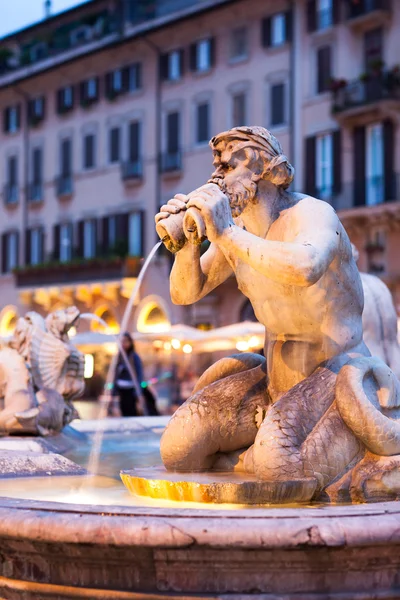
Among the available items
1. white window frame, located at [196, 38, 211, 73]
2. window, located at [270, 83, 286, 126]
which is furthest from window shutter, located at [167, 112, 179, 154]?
window, located at [270, 83, 286, 126]

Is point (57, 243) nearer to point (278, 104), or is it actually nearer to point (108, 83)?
point (108, 83)

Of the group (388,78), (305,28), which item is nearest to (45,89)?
(305,28)

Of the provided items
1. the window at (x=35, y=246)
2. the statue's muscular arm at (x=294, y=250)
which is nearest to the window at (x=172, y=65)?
the window at (x=35, y=246)

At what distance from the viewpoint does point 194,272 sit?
4055mm

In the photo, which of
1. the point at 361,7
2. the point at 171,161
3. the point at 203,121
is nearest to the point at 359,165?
the point at 361,7

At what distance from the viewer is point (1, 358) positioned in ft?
20.3

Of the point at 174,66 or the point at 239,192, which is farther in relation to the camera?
the point at 174,66

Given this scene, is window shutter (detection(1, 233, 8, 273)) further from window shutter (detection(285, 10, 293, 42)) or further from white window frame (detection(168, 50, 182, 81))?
window shutter (detection(285, 10, 293, 42))

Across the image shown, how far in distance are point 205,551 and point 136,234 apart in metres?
31.9

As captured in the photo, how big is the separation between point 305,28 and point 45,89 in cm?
1156

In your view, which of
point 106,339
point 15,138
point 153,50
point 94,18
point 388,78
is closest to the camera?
point 106,339

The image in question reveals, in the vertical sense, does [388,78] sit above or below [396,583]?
above

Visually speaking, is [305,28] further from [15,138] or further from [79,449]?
[79,449]

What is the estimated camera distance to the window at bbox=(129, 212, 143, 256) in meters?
34.2
